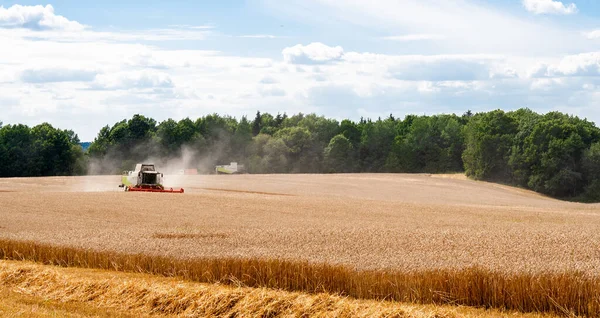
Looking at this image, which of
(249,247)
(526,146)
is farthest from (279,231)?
(526,146)

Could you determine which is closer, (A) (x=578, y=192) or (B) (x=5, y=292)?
(B) (x=5, y=292)

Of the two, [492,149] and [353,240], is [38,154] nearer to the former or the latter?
[492,149]

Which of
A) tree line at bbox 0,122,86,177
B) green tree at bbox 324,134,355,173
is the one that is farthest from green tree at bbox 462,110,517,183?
tree line at bbox 0,122,86,177

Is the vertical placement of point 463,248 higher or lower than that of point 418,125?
lower

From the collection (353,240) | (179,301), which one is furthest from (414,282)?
(353,240)

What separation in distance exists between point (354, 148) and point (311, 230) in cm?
9246

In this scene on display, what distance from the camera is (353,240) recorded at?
22.7m

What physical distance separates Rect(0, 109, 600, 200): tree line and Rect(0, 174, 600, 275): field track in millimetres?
43524

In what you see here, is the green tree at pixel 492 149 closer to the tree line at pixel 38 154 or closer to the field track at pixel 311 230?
the field track at pixel 311 230

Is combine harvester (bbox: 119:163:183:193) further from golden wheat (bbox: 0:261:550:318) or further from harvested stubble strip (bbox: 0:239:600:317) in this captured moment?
golden wheat (bbox: 0:261:550:318)

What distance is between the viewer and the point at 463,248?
2075cm

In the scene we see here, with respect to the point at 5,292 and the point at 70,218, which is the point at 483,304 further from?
the point at 70,218

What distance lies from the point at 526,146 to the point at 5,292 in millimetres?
73998

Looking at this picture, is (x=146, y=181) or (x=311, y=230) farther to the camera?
(x=146, y=181)
